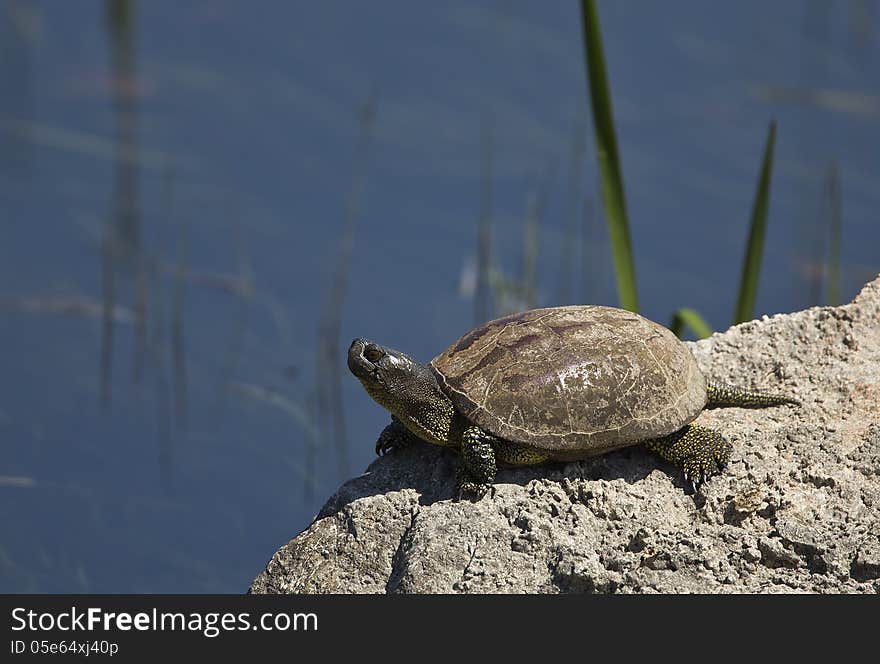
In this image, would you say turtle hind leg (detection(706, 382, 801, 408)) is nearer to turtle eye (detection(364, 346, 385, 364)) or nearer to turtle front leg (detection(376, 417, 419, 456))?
turtle front leg (detection(376, 417, 419, 456))

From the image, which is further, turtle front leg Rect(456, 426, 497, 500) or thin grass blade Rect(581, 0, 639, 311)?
thin grass blade Rect(581, 0, 639, 311)

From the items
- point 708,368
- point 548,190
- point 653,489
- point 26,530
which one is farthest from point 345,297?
point 653,489

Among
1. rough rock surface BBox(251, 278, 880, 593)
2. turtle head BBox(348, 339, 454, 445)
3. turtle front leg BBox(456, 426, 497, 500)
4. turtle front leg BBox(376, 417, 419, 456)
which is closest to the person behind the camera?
rough rock surface BBox(251, 278, 880, 593)

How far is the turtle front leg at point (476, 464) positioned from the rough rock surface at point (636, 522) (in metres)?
0.05

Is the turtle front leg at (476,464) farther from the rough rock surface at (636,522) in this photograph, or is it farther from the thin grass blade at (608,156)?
the thin grass blade at (608,156)

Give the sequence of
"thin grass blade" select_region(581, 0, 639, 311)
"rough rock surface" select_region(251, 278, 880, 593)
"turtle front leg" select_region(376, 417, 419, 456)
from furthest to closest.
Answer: "thin grass blade" select_region(581, 0, 639, 311) → "turtle front leg" select_region(376, 417, 419, 456) → "rough rock surface" select_region(251, 278, 880, 593)

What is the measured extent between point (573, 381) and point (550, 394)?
0.32 ft

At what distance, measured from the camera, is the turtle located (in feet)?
14.8

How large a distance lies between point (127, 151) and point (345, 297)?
2246 mm

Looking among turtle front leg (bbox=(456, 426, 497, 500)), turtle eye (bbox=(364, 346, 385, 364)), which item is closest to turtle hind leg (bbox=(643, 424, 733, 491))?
turtle front leg (bbox=(456, 426, 497, 500))

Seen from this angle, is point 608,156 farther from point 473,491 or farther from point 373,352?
point 473,491

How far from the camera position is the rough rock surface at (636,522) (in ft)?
13.9

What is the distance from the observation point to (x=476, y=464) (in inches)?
176

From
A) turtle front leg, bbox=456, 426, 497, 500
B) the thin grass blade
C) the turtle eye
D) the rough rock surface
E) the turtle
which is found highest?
the thin grass blade
